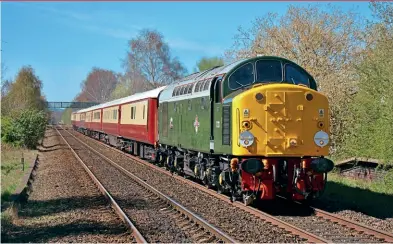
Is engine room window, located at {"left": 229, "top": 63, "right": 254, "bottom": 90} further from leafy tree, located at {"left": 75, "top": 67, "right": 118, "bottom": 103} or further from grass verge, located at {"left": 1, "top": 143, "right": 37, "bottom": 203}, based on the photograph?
leafy tree, located at {"left": 75, "top": 67, "right": 118, "bottom": 103}

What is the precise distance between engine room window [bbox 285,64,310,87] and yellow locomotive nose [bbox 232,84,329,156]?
93 centimetres

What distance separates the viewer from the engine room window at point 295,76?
12008 mm

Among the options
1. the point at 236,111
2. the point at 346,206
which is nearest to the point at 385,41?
the point at 346,206

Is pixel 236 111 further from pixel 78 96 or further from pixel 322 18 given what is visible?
pixel 78 96

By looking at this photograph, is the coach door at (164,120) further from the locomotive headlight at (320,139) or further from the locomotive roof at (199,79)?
the locomotive headlight at (320,139)

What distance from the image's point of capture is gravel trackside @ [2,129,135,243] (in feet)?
29.0

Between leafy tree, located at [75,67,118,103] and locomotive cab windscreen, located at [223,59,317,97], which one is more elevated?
leafy tree, located at [75,67,118,103]

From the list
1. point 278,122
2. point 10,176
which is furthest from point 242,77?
point 10,176

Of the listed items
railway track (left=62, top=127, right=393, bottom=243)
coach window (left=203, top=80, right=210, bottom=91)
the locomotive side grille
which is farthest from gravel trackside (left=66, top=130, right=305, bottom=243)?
coach window (left=203, top=80, right=210, bottom=91)

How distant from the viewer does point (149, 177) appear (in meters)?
18.2

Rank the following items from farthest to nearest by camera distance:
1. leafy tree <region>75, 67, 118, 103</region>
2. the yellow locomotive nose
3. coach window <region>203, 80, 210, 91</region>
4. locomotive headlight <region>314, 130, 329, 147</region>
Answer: leafy tree <region>75, 67, 118, 103</region>, coach window <region>203, 80, 210, 91</region>, locomotive headlight <region>314, 130, 329, 147</region>, the yellow locomotive nose

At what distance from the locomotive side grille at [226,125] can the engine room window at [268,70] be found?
1184 millimetres


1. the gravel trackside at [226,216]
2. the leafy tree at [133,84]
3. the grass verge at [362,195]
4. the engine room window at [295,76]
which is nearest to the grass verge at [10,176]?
the gravel trackside at [226,216]

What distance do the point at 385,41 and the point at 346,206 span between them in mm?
6710
